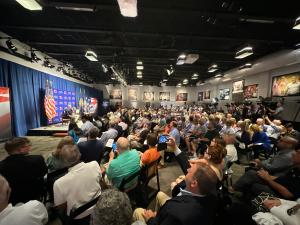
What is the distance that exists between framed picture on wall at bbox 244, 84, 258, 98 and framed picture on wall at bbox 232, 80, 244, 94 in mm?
503

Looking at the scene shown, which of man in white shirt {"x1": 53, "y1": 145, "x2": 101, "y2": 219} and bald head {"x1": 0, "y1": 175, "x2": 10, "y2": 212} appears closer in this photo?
bald head {"x1": 0, "y1": 175, "x2": 10, "y2": 212}

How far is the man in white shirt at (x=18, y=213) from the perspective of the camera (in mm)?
1177

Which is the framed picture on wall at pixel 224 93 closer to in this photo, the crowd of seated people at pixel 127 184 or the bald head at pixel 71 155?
the crowd of seated people at pixel 127 184

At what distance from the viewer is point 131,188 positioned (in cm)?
255

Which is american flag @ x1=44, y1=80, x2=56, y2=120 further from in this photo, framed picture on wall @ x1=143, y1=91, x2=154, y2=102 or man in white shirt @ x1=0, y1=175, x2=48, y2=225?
framed picture on wall @ x1=143, y1=91, x2=154, y2=102

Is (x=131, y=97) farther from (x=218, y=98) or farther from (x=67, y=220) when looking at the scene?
(x=67, y=220)

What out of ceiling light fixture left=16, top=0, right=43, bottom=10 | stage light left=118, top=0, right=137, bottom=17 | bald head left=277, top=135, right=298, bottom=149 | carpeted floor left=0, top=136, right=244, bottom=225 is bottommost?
carpeted floor left=0, top=136, right=244, bottom=225

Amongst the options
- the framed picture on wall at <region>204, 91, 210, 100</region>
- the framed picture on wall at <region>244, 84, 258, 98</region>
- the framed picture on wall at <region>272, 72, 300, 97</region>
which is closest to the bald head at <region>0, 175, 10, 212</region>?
the framed picture on wall at <region>272, 72, 300, 97</region>

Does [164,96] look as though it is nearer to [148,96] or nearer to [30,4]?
[148,96]

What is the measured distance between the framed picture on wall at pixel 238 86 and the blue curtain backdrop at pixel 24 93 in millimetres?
12469

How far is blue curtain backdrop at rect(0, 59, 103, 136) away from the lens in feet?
24.5

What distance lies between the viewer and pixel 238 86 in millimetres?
12812

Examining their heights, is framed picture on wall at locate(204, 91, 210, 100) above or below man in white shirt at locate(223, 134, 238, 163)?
above

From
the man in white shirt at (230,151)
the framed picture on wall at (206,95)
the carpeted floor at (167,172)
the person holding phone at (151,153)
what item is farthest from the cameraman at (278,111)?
the framed picture on wall at (206,95)
